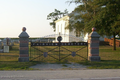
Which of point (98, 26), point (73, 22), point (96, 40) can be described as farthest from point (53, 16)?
point (96, 40)

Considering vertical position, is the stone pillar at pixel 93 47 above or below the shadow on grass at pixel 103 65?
above

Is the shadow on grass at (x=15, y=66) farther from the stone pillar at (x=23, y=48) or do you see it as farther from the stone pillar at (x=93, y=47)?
the stone pillar at (x=93, y=47)

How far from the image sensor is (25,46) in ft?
39.2

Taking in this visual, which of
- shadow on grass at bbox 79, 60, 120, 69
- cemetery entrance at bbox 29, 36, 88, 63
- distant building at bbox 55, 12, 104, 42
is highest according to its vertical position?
distant building at bbox 55, 12, 104, 42

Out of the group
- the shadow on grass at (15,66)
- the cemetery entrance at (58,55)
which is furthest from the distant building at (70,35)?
the shadow on grass at (15,66)

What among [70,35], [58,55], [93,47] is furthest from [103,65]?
[70,35]

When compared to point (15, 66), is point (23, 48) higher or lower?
higher

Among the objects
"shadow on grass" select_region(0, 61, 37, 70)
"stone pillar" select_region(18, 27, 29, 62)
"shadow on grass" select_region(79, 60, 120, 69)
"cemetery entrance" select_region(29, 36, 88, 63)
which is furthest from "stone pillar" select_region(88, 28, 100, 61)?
"stone pillar" select_region(18, 27, 29, 62)

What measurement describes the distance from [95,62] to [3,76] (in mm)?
6678

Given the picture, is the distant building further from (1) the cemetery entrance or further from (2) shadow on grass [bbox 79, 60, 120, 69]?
(2) shadow on grass [bbox 79, 60, 120, 69]

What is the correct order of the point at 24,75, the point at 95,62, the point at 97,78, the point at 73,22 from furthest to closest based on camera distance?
1. the point at 73,22
2. the point at 95,62
3. the point at 24,75
4. the point at 97,78

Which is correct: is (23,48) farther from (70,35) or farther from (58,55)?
(70,35)

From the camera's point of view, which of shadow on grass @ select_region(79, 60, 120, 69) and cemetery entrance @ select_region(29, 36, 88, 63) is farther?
cemetery entrance @ select_region(29, 36, 88, 63)

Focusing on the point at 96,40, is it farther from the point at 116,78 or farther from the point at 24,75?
the point at 24,75
